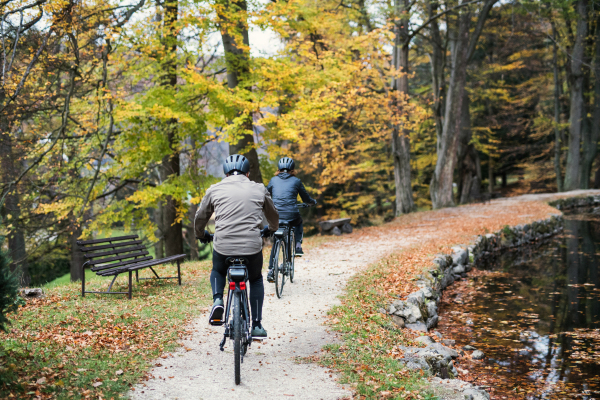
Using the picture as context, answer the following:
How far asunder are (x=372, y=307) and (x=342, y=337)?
1464 mm

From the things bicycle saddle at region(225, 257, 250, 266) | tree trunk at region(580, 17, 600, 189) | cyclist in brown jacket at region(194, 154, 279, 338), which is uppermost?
tree trunk at region(580, 17, 600, 189)

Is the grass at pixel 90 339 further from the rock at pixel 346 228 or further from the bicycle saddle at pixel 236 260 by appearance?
the rock at pixel 346 228

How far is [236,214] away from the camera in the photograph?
15.5ft

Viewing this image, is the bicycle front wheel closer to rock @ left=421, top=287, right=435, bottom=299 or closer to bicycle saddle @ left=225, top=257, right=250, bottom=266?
bicycle saddle @ left=225, top=257, right=250, bottom=266

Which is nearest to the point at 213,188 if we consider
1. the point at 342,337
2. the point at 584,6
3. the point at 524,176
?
the point at 342,337

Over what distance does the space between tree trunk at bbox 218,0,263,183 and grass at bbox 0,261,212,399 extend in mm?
5989

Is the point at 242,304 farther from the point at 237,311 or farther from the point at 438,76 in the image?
the point at 438,76

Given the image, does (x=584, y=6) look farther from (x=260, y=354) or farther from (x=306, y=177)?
(x=260, y=354)

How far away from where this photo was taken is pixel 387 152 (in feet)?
95.3

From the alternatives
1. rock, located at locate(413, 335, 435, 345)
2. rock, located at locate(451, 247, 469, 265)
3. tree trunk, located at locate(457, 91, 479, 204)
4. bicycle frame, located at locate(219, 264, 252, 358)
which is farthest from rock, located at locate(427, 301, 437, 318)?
tree trunk, located at locate(457, 91, 479, 204)

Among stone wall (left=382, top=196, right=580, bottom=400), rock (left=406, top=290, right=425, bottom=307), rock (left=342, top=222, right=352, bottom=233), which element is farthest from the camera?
rock (left=342, top=222, right=352, bottom=233)

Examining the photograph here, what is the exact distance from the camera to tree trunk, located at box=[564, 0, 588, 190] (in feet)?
93.3

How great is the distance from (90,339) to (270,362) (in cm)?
214

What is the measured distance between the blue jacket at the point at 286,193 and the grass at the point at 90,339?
6.69 ft
